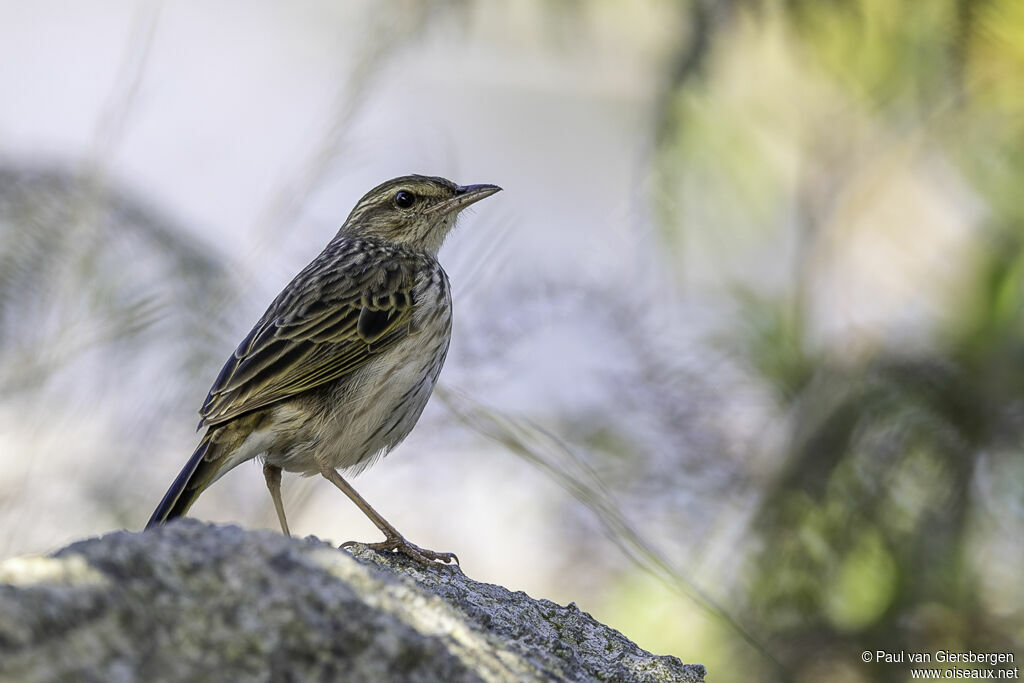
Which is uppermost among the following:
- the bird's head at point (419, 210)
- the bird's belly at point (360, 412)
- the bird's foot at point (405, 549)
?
the bird's head at point (419, 210)

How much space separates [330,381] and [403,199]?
1556 mm

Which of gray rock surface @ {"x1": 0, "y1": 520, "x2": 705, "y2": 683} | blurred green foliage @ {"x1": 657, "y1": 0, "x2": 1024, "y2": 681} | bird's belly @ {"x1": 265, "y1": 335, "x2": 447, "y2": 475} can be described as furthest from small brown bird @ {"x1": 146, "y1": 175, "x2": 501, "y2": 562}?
blurred green foliage @ {"x1": 657, "y1": 0, "x2": 1024, "y2": 681}

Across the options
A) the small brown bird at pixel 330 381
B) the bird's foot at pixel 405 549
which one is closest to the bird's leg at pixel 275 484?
the small brown bird at pixel 330 381

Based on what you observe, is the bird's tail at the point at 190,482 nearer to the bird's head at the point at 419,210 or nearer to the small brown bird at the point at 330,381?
the small brown bird at the point at 330,381

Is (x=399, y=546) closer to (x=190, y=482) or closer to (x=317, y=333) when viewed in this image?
(x=190, y=482)

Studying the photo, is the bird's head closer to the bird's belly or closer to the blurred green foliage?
the bird's belly

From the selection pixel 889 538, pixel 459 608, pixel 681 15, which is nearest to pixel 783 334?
pixel 889 538

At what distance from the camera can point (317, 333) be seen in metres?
4.89

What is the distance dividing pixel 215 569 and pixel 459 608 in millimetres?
1254

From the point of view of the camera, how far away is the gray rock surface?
2.00 metres

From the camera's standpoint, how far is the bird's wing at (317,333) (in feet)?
15.2

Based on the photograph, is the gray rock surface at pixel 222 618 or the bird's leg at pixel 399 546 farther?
the bird's leg at pixel 399 546

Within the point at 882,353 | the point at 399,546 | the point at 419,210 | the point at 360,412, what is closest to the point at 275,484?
the point at 360,412

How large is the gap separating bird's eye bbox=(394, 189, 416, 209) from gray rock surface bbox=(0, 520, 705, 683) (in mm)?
3630
